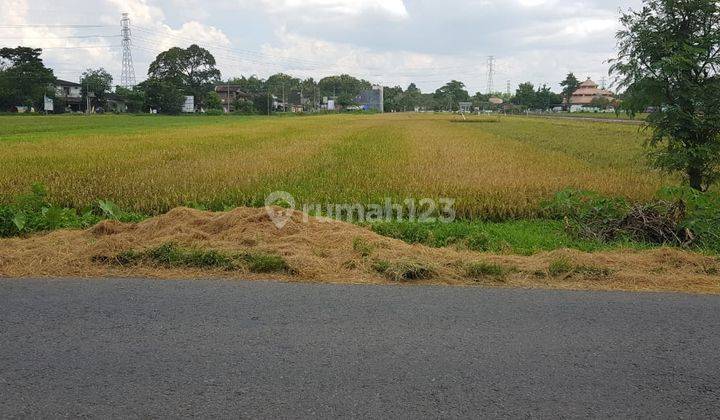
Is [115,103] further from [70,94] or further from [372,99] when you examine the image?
[372,99]

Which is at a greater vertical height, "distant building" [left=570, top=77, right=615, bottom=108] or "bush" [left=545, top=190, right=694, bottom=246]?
"distant building" [left=570, top=77, right=615, bottom=108]

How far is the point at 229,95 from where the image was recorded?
109 meters

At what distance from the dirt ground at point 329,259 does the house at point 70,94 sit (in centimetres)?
8827

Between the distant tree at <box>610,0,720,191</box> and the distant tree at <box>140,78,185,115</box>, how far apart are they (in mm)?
80895

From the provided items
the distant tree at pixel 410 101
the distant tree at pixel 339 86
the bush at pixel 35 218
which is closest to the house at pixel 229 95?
the distant tree at pixel 339 86

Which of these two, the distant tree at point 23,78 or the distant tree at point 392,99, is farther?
the distant tree at point 392,99

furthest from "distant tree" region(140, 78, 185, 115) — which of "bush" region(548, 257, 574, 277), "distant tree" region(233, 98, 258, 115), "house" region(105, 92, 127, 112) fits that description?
"bush" region(548, 257, 574, 277)

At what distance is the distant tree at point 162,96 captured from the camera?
3226 inches

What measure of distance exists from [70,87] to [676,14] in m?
97.0

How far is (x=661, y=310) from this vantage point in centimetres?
489

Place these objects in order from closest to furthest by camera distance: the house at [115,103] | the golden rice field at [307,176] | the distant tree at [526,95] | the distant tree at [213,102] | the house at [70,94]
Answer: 1. the golden rice field at [307,176]
2. the house at [70,94]
3. the house at [115,103]
4. the distant tree at [213,102]
5. the distant tree at [526,95]

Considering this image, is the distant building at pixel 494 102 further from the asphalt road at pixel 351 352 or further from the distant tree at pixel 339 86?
the asphalt road at pixel 351 352

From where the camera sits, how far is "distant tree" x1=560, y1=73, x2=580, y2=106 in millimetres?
121812

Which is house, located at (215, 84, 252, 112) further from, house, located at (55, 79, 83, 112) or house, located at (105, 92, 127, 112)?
house, located at (55, 79, 83, 112)
